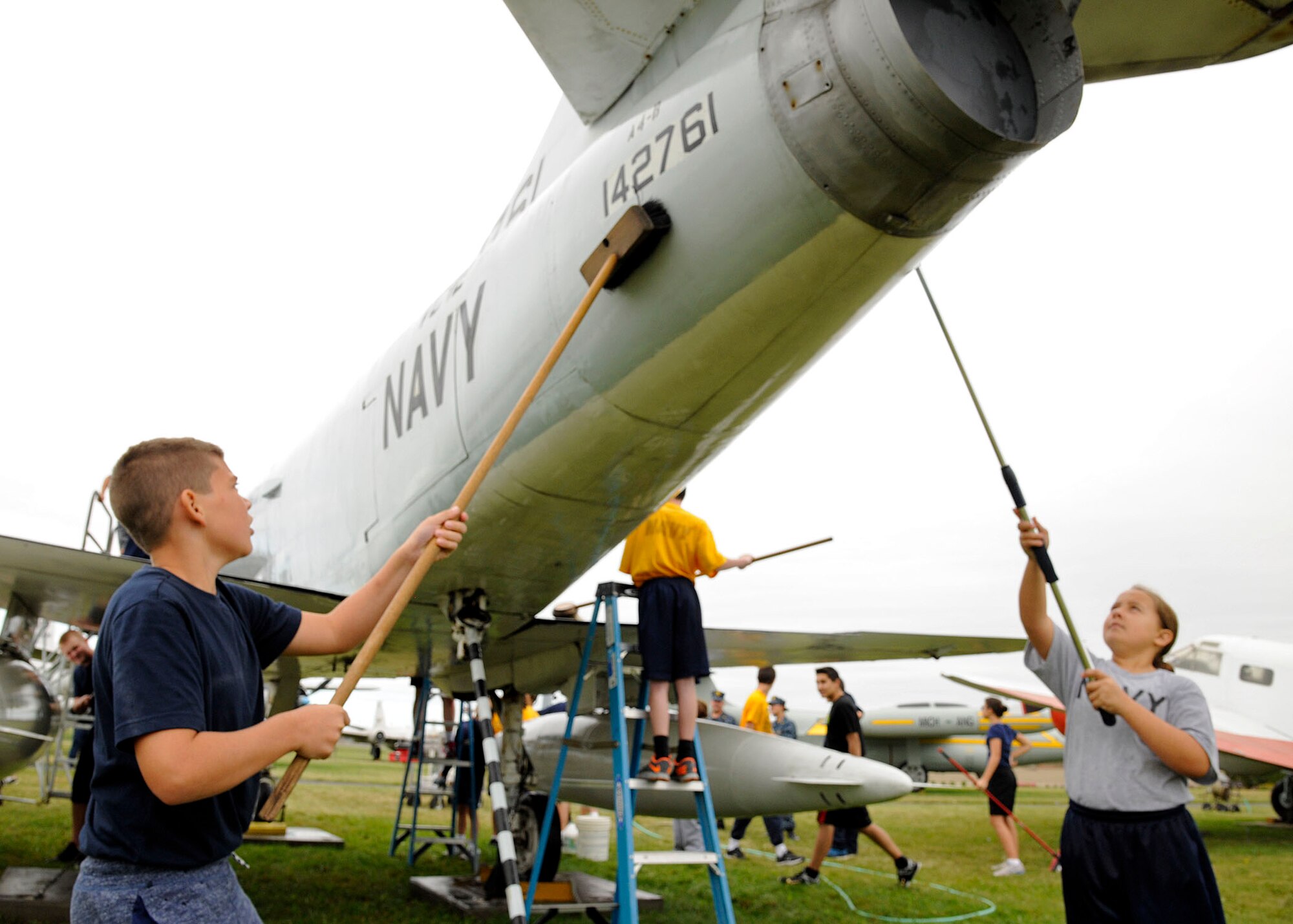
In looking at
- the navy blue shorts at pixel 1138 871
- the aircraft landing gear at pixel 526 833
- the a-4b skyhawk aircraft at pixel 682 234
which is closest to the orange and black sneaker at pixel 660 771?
the a-4b skyhawk aircraft at pixel 682 234

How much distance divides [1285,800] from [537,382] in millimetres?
17526

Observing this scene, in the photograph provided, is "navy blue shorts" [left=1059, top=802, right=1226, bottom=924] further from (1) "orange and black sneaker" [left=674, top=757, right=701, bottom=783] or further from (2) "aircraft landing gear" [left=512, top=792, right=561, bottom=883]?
(2) "aircraft landing gear" [left=512, top=792, right=561, bottom=883]

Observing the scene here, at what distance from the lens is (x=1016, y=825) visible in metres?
14.6

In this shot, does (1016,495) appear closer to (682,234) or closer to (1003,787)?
(682,234)

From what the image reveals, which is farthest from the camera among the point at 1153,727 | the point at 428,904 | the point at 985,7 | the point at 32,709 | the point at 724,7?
the point at 428,904

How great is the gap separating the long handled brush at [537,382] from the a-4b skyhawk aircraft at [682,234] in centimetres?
6

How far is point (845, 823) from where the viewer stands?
8227 mm

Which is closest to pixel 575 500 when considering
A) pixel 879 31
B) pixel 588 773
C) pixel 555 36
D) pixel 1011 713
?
pixel 555 36

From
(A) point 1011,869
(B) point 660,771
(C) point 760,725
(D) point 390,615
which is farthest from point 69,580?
(A) point 1011,869

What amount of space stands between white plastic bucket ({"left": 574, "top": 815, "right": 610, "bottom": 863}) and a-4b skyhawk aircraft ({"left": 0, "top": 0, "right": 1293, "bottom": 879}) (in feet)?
16.0

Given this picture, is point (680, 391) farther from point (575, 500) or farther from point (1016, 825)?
point (1016, 825)

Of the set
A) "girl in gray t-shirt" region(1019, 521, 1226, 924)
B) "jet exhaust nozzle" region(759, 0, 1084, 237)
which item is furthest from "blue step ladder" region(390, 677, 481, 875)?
"jet exhaust nozzle" region(759, 0, 1084, 237)

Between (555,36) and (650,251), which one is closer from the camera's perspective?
(650,251)

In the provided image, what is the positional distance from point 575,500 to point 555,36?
1.77 m
